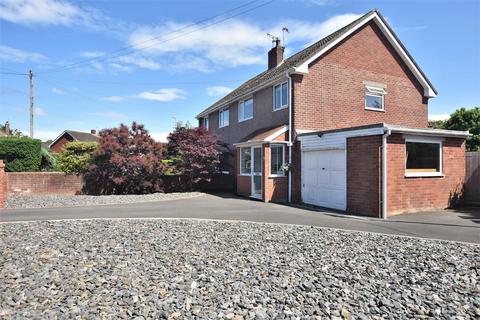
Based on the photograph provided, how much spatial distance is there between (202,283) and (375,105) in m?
15.4

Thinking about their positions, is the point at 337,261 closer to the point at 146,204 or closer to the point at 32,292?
the point at 32,292

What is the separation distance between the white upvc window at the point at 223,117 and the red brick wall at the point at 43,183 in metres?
10.2

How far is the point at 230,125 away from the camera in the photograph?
22.4m

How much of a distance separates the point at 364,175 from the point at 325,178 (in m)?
2.07

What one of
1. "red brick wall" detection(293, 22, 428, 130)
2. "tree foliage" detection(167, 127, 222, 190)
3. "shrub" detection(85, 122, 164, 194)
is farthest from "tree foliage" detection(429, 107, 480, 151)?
"shrub" detection(85, 122, 164, 194)

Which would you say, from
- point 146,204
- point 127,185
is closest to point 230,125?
point 127,185

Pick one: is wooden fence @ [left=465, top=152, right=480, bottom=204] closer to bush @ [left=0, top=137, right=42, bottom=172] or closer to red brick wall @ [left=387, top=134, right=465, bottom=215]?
red brick wall @ [left=387, top=134, right=465, bottom=215]

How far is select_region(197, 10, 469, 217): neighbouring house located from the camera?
11.0 m

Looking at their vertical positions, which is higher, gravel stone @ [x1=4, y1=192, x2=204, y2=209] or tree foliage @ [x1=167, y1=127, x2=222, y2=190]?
tree foliage @ [x1=167, y1=127, x2=222, y2=190]

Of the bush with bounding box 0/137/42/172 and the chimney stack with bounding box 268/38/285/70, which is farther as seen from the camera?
the chimney stack with bounding box 268/38/285/70

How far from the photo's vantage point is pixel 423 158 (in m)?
11.8

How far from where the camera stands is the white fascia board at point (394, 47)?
1512 cm

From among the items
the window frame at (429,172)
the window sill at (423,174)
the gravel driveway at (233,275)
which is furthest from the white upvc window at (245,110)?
the gravel driveway at (233,275)

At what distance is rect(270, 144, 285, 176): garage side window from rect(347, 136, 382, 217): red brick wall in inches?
146
